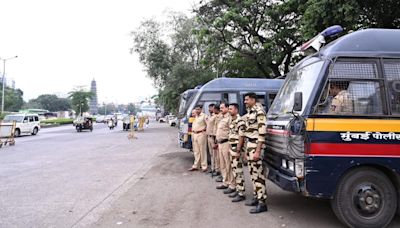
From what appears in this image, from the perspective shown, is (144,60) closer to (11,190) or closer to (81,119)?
(81,119)

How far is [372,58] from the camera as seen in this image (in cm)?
575

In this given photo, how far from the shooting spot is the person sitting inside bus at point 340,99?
556 centimetres

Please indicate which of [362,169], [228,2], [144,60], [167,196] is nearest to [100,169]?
[167,196]

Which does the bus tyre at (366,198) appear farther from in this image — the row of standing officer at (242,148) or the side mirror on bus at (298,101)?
the row of standing officer at (242,148)

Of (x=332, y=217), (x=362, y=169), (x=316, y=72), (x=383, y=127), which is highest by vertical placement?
(x=316, y=72)

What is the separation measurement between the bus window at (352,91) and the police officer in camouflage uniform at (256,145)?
1.16m

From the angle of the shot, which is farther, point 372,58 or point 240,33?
point 240,33

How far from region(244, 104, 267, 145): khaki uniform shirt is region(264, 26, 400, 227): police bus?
2.02 ft

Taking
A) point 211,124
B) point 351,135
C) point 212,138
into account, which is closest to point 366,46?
point 351,135

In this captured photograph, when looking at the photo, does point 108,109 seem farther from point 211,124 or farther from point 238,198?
point 238,198

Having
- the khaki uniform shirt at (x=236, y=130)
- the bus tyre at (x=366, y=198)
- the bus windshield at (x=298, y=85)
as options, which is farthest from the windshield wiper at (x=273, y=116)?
the bus tyre at (x=366, y=198)

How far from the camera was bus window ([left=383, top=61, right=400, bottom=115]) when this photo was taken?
18.4ft

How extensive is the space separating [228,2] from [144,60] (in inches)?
745

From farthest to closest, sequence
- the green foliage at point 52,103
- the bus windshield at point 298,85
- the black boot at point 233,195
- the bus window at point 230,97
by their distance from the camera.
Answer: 1. the green foliage at point 52,103
2. the bus window at point 230,97
3. the black boot at point 233,195
4. the bus windshield at point 298,85
